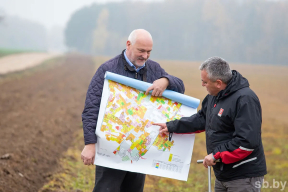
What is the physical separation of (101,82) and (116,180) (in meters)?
1.02

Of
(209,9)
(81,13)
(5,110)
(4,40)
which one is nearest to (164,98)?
(5,110)

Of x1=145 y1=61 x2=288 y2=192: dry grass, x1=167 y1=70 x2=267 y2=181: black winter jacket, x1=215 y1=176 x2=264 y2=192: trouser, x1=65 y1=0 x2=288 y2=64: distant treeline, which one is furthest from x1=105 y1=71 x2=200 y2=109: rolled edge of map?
x1=65 y1=0 x2=288 y2=64: distant treeline

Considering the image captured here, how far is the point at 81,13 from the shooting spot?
85.0 m

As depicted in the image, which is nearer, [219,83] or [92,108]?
[219,83]

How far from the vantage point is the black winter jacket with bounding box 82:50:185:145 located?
2.94m

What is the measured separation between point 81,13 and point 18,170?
84791 millimetres

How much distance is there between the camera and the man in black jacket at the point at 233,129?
246cm

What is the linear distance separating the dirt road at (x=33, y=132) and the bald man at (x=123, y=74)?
2.23 metres

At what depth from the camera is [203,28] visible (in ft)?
136

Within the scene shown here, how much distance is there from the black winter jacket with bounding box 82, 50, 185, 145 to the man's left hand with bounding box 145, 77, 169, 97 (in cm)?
5

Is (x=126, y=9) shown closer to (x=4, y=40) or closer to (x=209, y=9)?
(x=209, y=9)

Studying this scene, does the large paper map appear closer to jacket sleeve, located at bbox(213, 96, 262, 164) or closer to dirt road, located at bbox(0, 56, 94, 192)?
jacket sleeve, located at bbox(213, 96, 262, 164)

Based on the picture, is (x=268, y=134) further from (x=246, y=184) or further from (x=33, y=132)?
(x=246, y=184)

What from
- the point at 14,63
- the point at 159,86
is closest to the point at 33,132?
the point at 159,86
